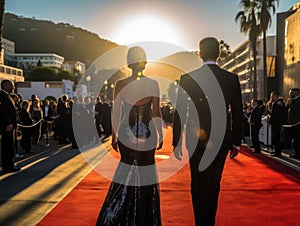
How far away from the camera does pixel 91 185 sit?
827 cm

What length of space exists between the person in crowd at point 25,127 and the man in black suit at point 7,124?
3.92m

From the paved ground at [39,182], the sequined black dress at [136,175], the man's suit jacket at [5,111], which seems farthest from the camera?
the man's suit jacket at [5,111]

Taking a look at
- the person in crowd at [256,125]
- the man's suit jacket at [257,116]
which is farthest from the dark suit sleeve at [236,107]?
the man's suit jacket at [257,116]

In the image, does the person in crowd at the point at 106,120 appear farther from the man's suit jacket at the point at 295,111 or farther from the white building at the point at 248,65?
the white building at the point at 248,65

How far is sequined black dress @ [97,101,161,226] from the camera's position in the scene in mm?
4570

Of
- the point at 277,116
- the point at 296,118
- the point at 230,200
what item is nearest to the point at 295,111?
the point at 296,118

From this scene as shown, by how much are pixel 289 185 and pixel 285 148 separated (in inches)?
292

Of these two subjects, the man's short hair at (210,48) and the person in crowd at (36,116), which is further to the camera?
the person in crowd at (36,116)

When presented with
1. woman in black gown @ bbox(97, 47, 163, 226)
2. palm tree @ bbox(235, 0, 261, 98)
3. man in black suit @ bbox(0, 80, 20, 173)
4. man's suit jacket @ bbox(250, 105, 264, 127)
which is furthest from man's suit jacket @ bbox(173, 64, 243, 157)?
palm tree @ bbox(235, 0, 261, 98)

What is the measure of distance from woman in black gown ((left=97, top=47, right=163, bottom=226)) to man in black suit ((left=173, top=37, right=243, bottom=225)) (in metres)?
0.40

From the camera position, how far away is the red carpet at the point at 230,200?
5.77 m

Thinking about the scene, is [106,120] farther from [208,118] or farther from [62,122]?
[208,118]

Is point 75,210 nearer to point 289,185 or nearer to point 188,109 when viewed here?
point 188,109

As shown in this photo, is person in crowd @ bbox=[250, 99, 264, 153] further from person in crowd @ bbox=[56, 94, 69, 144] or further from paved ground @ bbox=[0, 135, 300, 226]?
person in crowd @ bbox=[56, 94, 69, 144]
